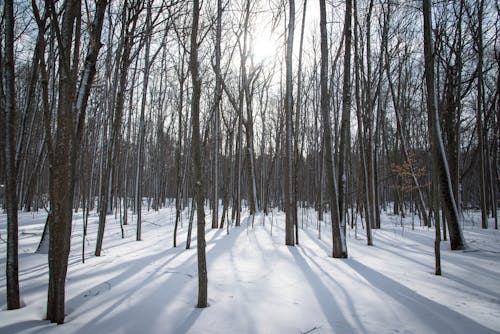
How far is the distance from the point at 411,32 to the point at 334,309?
11.3 meters

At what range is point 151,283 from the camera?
313 cm

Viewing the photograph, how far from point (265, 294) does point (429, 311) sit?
1499 mm

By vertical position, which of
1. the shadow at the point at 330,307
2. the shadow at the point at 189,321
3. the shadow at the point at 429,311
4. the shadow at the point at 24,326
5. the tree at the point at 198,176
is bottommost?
the shadow at the point at 429,311

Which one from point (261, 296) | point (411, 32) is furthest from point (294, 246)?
point (411, 32)

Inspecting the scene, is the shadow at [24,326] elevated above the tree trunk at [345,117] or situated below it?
below

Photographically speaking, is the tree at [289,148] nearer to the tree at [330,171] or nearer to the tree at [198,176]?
the tree at [330,171]

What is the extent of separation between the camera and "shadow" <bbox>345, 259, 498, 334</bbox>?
2186mm

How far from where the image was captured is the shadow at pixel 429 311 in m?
2.19

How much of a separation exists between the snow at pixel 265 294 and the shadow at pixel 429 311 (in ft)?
0.04

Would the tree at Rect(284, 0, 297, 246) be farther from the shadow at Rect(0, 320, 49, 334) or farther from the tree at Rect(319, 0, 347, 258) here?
the shadow at Rect(0, 320, 49, 334)

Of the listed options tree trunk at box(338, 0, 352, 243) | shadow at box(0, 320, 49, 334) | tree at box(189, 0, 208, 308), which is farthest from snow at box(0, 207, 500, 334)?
tree trunk at box(338, 0, 352, 243)

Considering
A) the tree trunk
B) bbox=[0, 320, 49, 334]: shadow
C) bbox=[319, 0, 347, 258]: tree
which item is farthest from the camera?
the tree trunk

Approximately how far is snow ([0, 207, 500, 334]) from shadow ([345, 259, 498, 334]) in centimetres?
1

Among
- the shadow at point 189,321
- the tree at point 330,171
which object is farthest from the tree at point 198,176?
the tree at point 330,171
